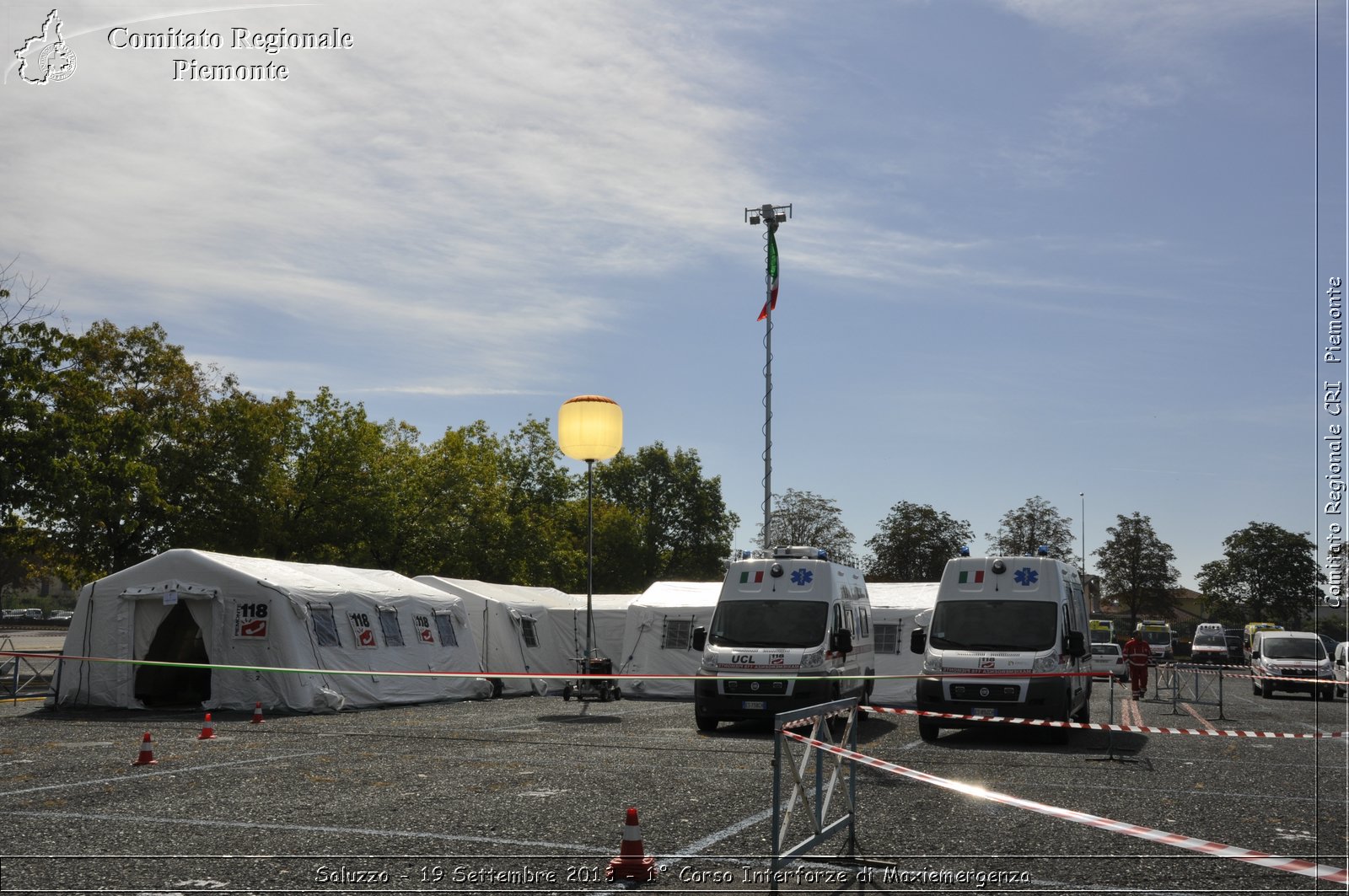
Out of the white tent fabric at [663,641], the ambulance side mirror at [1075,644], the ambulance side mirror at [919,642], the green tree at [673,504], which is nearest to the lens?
the ambulance side mirror at [1075,644]

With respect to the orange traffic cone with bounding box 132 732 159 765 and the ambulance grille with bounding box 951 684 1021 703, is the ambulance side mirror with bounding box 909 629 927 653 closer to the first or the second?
the ambulance grille with bounding box 951 684 1021 703

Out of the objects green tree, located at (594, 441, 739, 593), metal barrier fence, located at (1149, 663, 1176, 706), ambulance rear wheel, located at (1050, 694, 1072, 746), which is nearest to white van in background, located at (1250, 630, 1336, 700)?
metal barrier fence, located at (1149, 663, 1176, 706)

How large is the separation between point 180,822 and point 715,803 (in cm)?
459

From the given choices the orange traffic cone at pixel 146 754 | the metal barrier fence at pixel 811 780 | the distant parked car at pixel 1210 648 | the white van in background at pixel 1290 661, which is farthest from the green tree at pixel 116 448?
the distant parked car at pixel 1210 648

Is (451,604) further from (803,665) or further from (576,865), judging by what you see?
(576,865)

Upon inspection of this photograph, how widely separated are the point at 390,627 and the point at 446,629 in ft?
9.74

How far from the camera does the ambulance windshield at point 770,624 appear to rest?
18.5 meters

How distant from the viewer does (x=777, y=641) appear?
18.6 meters

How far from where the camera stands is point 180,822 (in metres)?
9.10

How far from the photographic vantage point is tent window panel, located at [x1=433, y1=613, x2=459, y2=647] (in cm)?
2778

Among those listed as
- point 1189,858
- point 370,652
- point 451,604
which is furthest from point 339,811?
point 451,604

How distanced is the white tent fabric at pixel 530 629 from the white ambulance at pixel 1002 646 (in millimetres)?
14445

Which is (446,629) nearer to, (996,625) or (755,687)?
(755,687)

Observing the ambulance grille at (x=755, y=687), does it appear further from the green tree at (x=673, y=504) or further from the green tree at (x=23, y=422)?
the green tree at (x=673, y=504)
